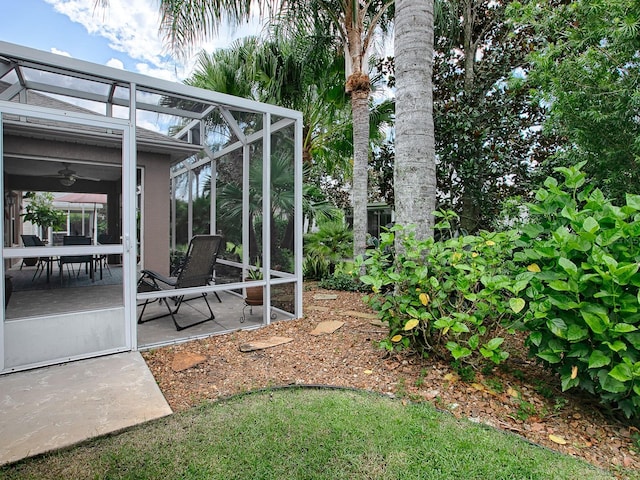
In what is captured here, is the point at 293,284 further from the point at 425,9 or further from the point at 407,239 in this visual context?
the point at 425,9

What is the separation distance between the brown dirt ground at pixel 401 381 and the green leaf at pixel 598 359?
520 mm

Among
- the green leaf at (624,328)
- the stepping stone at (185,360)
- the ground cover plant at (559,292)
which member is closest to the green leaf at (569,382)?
the ground cover plant at (559,292)

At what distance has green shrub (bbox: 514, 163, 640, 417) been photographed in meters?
2.29

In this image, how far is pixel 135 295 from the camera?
3.96 meters

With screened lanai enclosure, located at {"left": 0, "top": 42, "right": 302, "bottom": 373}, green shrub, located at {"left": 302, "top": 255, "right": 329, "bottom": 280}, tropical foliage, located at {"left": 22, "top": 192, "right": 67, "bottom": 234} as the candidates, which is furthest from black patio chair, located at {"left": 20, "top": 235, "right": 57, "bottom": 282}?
green shrub, located at {"left": 302, "top": 255, "right": 329, "bottom": 280}

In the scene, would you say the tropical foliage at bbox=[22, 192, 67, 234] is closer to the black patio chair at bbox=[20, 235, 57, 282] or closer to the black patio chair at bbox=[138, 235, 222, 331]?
the black patio chair at bbox=[20, 235, 57, 282]

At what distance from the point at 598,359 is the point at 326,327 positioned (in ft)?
9.81

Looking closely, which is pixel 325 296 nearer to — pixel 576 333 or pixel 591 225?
pixel 576 333

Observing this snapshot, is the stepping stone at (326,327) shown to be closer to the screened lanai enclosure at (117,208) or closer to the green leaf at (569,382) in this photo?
the screened lanai enclosure at (117,208)

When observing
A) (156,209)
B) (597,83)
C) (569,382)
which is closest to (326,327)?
(569,382)

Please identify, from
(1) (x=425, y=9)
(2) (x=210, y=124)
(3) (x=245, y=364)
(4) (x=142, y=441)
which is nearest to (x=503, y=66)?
(1) (x=425, y=9)

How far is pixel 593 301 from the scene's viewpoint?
244cm

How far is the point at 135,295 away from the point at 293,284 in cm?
209

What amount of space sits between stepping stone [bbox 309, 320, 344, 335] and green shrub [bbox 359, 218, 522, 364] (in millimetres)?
1327
